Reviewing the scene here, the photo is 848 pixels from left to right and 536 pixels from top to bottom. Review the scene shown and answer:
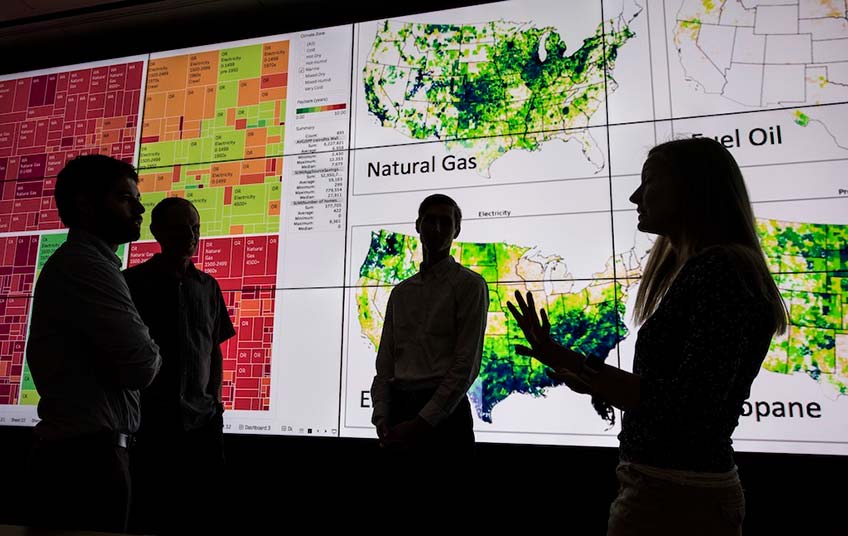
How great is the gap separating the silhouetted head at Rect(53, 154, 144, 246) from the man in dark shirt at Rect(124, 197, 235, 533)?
52 cm

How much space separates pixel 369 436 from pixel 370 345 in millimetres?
412

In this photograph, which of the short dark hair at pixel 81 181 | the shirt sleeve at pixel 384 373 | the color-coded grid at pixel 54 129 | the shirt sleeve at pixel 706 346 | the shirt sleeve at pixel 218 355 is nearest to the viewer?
the shirt sleeve at pixel 706 346

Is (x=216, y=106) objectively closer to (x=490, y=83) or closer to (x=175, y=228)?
(x=175, y=228)

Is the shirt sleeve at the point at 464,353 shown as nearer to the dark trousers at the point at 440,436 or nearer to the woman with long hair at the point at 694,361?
the dark trousers at the point at 440,436

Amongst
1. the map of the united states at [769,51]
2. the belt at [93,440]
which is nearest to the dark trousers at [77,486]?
the belt at [93,440]

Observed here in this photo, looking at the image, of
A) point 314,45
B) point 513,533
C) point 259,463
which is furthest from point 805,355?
point 314,45

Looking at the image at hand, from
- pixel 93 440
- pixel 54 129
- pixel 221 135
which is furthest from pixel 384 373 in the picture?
pixel 54 129

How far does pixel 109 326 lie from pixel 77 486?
13.8 inches

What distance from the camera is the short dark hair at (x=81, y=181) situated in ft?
4.85

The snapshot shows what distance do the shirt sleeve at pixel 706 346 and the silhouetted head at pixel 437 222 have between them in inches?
46.4

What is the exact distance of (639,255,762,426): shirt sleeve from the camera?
907 millimetres

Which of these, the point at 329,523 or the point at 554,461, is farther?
the point at 329,523

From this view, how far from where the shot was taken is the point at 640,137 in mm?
2594

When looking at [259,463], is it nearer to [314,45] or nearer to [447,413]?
[447,413]
